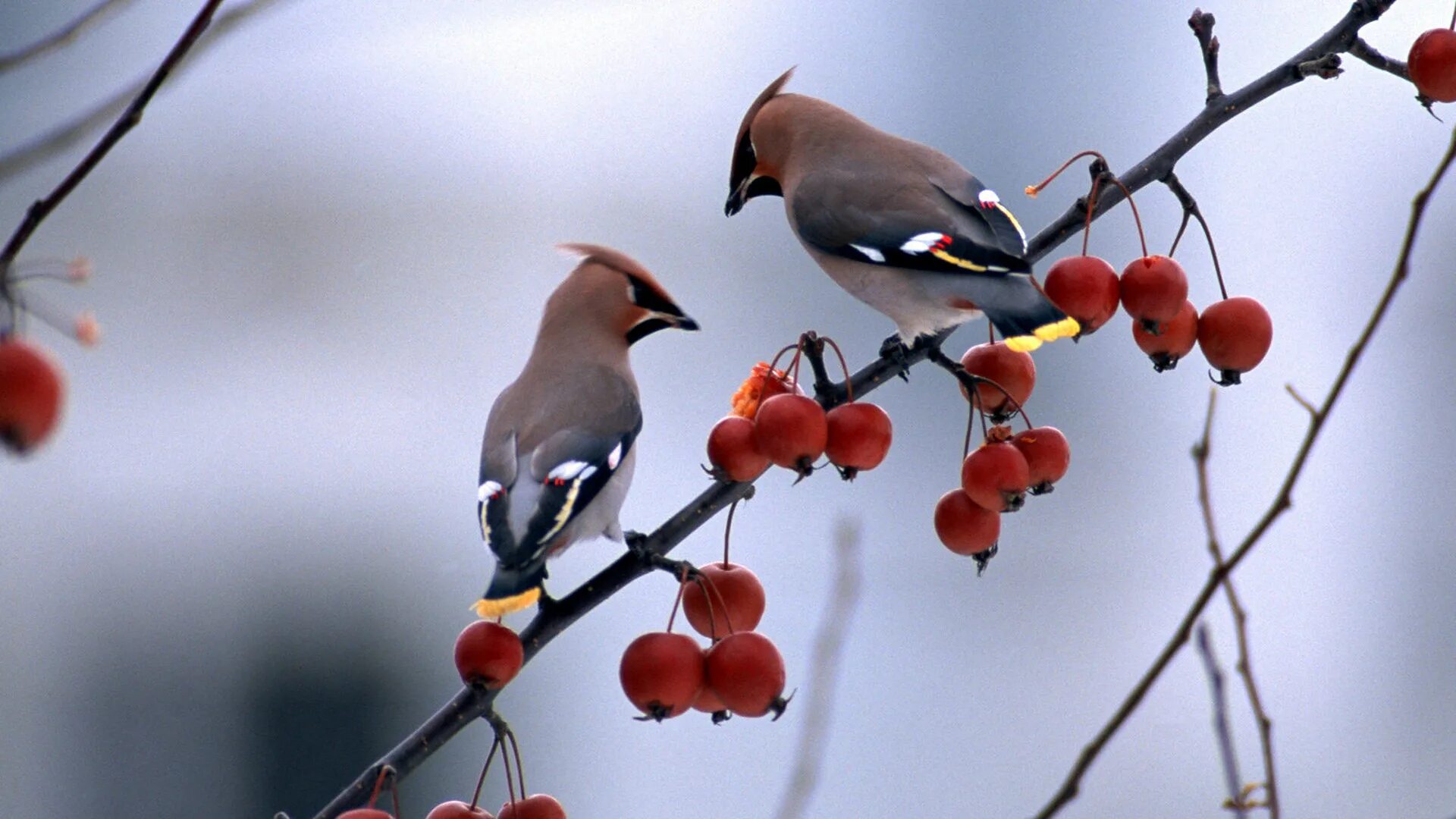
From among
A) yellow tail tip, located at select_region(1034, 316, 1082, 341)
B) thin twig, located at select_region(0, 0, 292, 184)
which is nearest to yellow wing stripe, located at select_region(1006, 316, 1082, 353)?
yellow tail tip, located at select_region(1034, 316, 1082, 341)

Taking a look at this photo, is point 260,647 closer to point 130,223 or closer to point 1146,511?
point 130,223

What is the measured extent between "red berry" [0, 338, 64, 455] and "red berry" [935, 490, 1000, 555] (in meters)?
0.90

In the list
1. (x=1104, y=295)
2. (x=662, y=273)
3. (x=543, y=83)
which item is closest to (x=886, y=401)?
(x=662, y=273)

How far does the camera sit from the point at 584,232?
580cm

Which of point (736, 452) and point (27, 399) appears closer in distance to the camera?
point (27, 399)

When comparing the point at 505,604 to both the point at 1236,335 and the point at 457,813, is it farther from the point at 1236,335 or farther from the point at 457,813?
the point at 1236,335

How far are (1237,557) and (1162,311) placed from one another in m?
0.74

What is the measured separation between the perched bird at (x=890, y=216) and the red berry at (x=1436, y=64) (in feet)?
1.34

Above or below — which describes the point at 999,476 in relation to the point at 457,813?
above

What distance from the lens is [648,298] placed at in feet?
6.21

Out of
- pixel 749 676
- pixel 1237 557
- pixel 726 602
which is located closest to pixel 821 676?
pixel 749 676

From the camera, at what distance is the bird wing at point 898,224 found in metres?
1.62

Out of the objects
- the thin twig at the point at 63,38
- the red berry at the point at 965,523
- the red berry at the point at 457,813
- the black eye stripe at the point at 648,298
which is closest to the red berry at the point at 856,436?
the red berry at the point at 965,523

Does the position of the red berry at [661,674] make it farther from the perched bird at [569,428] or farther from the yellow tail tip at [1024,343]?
the yellow tail tip at [1024,343]
